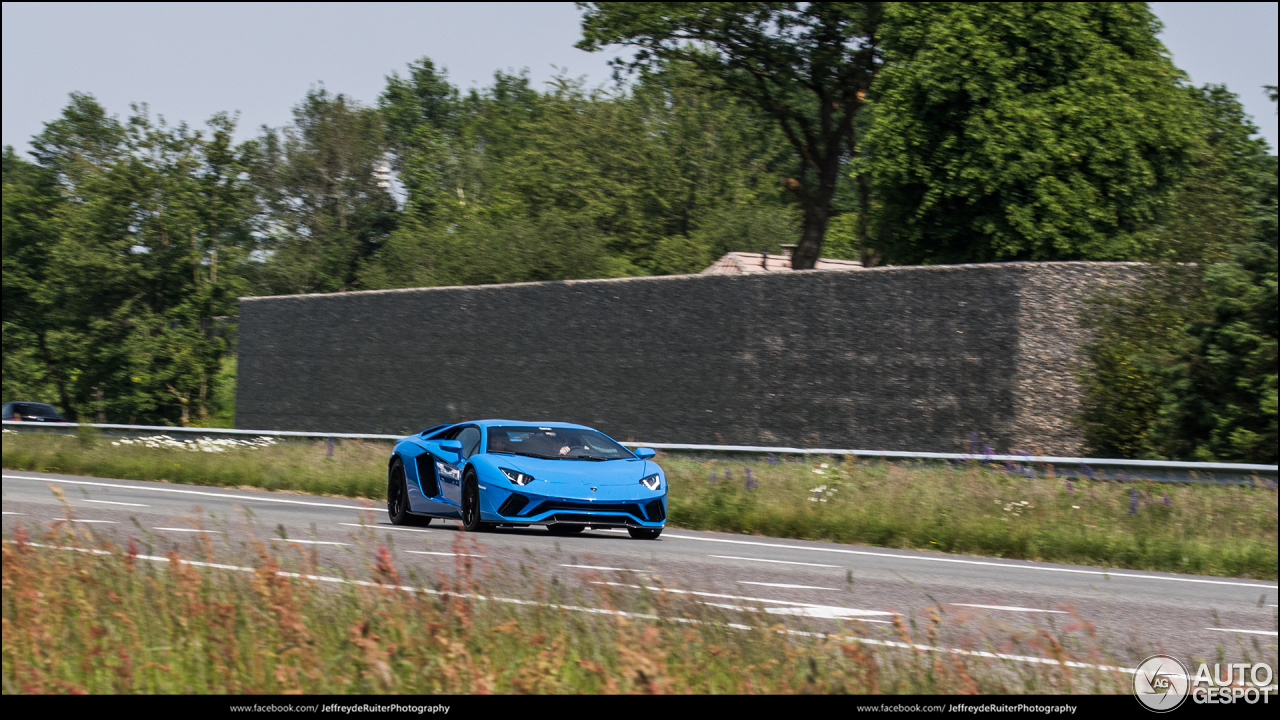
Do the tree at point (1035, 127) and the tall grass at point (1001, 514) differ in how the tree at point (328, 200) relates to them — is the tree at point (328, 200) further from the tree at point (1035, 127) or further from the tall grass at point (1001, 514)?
the tall grass at point (1001, 514)

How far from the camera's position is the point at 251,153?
153 ft

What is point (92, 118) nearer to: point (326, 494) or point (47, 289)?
point (47, 289)

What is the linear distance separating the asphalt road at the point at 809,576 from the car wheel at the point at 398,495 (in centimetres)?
23

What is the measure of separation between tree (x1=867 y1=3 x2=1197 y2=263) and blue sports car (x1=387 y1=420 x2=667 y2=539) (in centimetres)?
1677

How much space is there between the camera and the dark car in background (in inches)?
1843

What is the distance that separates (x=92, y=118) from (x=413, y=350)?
3960 cm

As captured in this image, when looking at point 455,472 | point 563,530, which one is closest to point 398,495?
point 455,472

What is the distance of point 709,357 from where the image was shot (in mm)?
26625

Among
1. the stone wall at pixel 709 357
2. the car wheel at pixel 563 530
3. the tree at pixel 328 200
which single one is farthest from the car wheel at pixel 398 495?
the tree at pixel 328 200

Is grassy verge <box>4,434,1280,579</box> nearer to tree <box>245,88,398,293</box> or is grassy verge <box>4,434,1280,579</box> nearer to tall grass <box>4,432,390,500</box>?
tall grass <box>4,432,390,500</box>

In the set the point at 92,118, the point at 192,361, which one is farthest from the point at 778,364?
the point at 92,118

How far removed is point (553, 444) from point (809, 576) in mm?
4397

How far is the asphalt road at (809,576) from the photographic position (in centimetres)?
848

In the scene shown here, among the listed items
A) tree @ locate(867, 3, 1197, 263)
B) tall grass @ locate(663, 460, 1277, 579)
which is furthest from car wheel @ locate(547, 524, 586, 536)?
tree @ locate(867, 3, 1197, 263)
